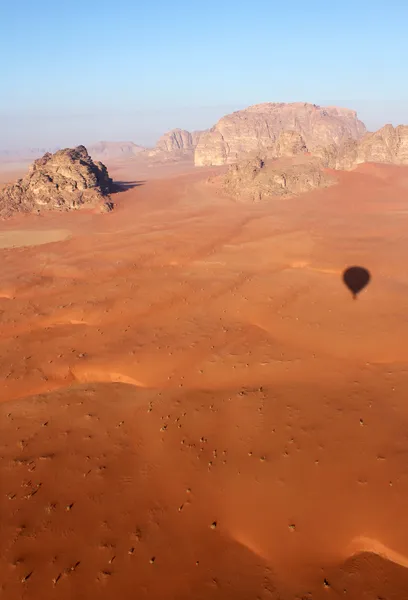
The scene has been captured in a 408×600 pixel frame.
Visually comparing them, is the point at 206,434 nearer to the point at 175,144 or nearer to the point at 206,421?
the point at 206,421

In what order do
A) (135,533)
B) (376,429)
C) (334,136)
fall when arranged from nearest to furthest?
(135,533) < (376,429) < (334,136)

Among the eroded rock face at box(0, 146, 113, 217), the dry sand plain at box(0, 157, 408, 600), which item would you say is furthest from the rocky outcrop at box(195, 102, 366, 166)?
the dry sand plain at box(0, 157, 408, 600)

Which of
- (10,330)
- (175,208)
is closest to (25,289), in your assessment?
(10,330)

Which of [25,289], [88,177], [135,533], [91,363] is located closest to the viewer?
[135,533]

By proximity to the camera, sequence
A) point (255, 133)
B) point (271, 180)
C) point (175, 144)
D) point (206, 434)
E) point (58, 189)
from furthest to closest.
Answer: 1. point (175, 144)
2. point (255, 133)
3. point (271, 180)
4. point (58, 189)
5. point (206, 434)

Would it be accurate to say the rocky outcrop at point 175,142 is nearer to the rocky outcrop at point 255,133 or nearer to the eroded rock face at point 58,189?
the rocky outcrop at point 255,133

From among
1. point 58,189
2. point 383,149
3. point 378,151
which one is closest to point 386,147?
point 383,149

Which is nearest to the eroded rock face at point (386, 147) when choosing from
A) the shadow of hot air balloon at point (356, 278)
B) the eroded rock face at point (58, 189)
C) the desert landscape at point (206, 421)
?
the desert landscape at point (206, 421)

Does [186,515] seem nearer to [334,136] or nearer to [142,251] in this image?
[142,251]
